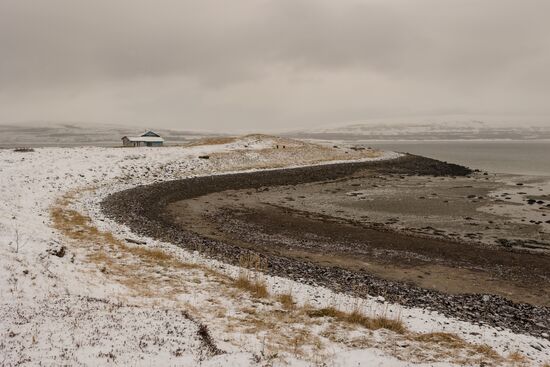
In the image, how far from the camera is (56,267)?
13961 mm

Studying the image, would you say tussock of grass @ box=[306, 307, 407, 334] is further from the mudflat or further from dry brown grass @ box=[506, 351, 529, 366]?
the mudflat

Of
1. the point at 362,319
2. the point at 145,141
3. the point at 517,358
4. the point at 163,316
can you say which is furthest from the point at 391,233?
the point at 145,141

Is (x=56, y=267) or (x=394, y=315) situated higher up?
(x=56, y=267)

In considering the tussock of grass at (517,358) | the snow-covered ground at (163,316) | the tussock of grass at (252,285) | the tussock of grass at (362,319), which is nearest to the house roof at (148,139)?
the snow-covered ground at (163,316)

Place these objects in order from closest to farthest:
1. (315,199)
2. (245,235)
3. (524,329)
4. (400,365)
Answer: (400,365) → (524,329) → (245,235) → (315,199)

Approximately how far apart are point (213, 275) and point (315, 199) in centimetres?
2387

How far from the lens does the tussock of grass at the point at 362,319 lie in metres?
11.9

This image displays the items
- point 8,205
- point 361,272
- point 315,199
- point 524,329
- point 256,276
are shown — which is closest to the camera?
point 524,329

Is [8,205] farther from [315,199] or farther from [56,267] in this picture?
[315,199]

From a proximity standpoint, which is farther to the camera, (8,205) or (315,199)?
(315,199)

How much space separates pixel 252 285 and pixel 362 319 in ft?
14.3

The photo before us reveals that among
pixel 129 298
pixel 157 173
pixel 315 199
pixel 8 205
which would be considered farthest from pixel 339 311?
pixel 157 173

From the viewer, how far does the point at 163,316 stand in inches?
439

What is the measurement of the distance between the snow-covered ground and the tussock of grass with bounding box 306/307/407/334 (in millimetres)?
322
